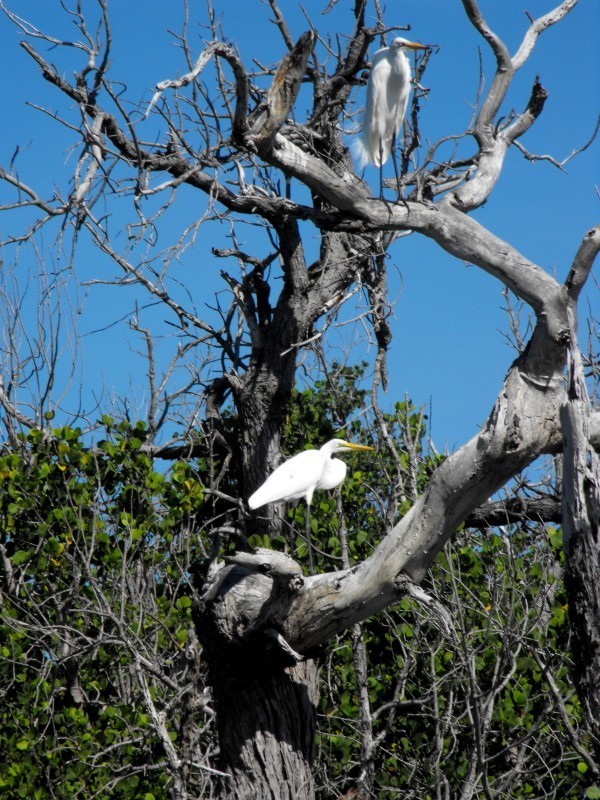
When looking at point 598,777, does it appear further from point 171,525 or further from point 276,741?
point 171,525

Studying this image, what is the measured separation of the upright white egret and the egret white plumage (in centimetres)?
272

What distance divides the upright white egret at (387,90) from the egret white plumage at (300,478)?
272 centimetres

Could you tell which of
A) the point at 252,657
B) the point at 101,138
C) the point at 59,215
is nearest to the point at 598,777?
the point at 252,657

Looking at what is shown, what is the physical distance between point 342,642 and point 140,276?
10.7 ft

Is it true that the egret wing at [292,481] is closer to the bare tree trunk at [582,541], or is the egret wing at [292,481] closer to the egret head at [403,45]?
the bare tree trunk at [582,541]

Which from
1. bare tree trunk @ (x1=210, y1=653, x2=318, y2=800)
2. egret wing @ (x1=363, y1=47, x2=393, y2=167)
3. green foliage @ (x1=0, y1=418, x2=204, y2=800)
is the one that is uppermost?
egret wing @ (x1=363, y1=47, x2=393, y2=167)

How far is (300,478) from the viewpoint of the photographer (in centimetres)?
561

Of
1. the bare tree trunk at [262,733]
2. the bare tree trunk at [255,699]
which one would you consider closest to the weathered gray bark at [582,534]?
the bare tree trunk at [255,699]

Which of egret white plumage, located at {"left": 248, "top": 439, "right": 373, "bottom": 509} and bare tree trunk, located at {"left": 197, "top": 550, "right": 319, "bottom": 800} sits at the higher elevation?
egret white plumage, located at {"left": 248, "top": 439, "right": 373, "bottom": 509}

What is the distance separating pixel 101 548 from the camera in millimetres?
6688

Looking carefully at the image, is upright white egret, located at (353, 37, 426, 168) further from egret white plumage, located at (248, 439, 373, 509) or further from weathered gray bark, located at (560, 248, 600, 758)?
weathered gray bark, located at (560, 248, 600, 758)

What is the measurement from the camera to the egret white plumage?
5535 mm

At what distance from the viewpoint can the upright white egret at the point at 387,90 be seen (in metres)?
7.30

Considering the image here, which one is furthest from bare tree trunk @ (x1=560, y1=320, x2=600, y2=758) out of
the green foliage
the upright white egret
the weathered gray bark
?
the upright white egret
